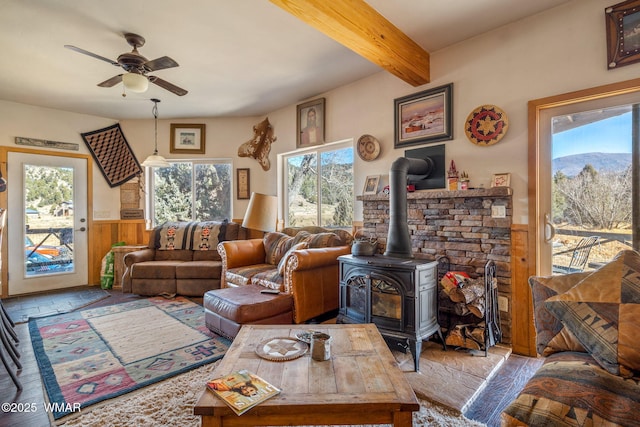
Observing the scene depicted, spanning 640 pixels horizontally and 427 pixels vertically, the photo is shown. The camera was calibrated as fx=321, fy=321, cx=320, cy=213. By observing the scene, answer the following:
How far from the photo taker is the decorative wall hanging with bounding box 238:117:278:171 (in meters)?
4.87

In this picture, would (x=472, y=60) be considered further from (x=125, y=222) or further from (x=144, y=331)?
(x=125, y=222)

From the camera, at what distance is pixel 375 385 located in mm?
1246

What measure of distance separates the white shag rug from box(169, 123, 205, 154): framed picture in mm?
3981

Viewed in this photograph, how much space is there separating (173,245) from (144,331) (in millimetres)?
1901

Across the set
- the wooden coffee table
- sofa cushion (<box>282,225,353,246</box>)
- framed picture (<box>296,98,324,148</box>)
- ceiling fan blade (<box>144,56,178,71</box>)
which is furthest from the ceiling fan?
the wooden coffee table

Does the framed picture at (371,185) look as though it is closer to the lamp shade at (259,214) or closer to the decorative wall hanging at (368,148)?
the decorative wall hanging at (368,148)

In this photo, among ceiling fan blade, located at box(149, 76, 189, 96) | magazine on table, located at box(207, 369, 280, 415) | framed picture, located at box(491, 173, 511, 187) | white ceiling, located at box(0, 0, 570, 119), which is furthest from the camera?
ceiling fan blade, located at box(149, 76, 189, 96)

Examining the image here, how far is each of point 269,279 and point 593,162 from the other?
9.11ft

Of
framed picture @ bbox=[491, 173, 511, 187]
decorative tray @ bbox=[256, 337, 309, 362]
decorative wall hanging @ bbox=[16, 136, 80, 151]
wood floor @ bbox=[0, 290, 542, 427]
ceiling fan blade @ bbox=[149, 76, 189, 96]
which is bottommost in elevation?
wood floor @ bbox=[0, 290, 542, 427]

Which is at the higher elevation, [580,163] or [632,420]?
[580,163]

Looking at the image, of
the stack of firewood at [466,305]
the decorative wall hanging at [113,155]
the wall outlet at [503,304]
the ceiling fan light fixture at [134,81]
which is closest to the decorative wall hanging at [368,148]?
the stack of firewood at [466,305]

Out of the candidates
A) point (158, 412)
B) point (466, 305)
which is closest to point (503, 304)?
point (466, 305)

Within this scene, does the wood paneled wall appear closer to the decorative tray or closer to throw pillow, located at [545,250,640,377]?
the decorative tray

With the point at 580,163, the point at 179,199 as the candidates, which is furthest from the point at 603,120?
the point at 179,199
